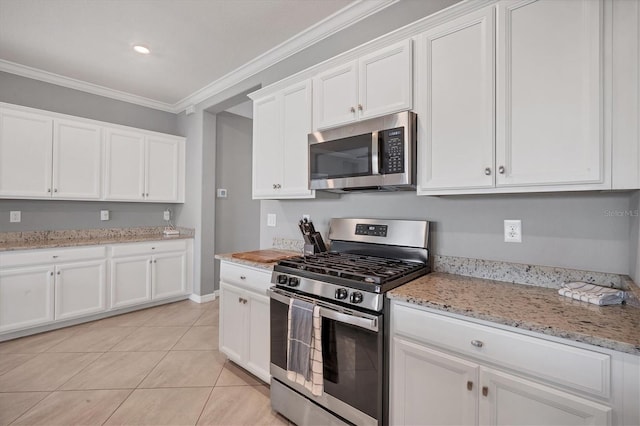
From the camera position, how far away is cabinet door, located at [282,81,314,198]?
7.23 ft

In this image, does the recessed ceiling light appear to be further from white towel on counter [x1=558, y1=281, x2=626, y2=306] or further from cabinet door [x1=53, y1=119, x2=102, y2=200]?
white towel on counter [x1=558, y1=281, x2=626, y2=306]

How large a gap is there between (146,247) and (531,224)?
3899mm

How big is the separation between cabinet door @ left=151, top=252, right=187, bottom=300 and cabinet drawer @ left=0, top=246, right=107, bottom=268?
2.08ft

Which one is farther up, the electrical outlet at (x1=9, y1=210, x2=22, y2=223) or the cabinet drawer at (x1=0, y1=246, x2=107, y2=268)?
the electrical outlet at (x1=9, y1=210, x2=22, y2=223)

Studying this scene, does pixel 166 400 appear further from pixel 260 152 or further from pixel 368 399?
pixel 260 152

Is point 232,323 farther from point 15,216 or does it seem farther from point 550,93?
point 15,216

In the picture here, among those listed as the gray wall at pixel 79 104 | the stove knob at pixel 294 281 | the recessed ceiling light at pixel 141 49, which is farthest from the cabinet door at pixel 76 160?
the stove knob at pixel 294 281

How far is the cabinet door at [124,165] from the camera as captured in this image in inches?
143

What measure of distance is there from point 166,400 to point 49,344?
1.70 m

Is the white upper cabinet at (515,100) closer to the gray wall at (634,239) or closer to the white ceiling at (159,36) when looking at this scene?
the gray wall at (634,239)

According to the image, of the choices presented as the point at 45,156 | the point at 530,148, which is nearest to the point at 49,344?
the point at 45,156

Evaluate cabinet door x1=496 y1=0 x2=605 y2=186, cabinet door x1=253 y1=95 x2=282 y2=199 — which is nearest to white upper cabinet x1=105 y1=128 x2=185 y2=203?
cabinet door x1=253 y1=95 x2=282 y2=199

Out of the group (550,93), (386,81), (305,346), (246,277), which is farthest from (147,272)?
(550,93)

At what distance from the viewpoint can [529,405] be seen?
3.48ft
